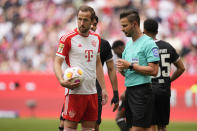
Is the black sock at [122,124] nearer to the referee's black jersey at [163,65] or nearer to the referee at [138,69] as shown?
the referee's black jersey at [163,65]

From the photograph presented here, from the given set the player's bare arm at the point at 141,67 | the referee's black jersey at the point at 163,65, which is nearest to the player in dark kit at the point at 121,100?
the referee's black jersey at the point at 163,65

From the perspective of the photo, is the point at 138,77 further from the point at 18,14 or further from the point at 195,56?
the point at 18,14

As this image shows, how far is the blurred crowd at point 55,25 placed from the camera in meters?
19.3

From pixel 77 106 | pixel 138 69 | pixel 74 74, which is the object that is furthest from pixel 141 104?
pixel 74 74

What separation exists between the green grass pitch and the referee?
20.1 feet

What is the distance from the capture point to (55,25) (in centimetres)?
2125

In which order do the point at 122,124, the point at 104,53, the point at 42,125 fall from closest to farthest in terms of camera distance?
→ the point at 104,53, the point at 122,124, the point at 42,125

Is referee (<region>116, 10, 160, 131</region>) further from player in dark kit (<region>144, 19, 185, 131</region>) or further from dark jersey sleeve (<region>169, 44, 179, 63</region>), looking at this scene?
dark jersey sleeve (<region>169, 44, 179, 63</region>)

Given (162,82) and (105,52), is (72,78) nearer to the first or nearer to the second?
(105,52)

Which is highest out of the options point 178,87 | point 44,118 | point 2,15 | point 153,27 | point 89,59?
point 2,15

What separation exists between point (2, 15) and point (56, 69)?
15693 millimetres

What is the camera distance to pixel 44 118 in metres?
17.0

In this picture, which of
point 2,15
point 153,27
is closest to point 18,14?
point 2,15

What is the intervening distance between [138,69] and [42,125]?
7.96 metres
